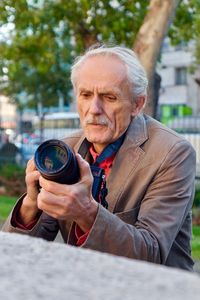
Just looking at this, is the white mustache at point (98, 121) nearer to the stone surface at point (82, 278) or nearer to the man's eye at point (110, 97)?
the man's eye at point (110, 97)

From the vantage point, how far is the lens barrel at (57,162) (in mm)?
2523

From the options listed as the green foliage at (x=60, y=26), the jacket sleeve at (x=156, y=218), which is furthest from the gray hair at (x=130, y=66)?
the green foliage at (x=60, y=26)

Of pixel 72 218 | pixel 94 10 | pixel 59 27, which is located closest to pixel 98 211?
pixel 72 218

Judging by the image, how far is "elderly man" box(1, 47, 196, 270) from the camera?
104 inches

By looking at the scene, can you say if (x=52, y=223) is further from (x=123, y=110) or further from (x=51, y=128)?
(x=51, y=128)

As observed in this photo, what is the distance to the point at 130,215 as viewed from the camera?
9.37 ft

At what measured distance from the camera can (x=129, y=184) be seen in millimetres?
2875

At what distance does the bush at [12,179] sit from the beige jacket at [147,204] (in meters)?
14.2

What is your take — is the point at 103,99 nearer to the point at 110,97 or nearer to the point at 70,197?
the point at 110,97

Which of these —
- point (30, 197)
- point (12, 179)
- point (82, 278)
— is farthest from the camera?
point (12, 179)

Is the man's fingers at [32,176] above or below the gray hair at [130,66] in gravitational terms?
below

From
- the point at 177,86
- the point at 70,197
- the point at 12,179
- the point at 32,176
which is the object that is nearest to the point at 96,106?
the point at 32,176

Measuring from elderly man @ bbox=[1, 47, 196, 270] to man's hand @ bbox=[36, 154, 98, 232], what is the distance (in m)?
0.01

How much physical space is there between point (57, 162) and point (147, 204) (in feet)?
1.29
